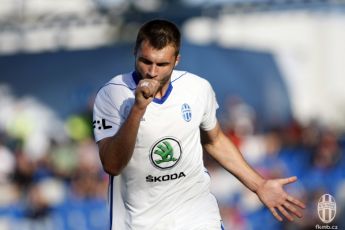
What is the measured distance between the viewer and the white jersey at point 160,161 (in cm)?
506

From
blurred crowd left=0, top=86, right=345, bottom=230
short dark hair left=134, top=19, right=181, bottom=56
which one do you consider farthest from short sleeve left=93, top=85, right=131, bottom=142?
blurred crowd left=0, top=86, right=345, bottom=230

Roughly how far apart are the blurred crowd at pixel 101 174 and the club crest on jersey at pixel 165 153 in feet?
13.3

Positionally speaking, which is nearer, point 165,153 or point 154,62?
point 154,62

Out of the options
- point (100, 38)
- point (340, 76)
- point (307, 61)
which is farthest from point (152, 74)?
point (340, 76)

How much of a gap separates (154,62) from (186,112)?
521mm

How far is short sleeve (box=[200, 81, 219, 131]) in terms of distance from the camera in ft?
17.7

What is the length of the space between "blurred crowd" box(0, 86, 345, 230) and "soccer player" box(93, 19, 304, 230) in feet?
12.3

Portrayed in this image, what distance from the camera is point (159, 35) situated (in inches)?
192

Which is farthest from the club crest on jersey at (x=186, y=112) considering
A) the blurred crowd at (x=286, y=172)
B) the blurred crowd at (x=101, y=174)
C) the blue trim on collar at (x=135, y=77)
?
the blurred crowd at (x=286, y=172)

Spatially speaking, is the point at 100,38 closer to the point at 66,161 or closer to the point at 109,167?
the point at 66,161

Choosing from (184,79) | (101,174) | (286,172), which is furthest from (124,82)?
(101,174)

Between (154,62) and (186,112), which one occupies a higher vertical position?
(154,62)

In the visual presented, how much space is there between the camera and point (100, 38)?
25.9 meters

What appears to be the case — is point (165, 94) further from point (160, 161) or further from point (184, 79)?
point (160, 161)
